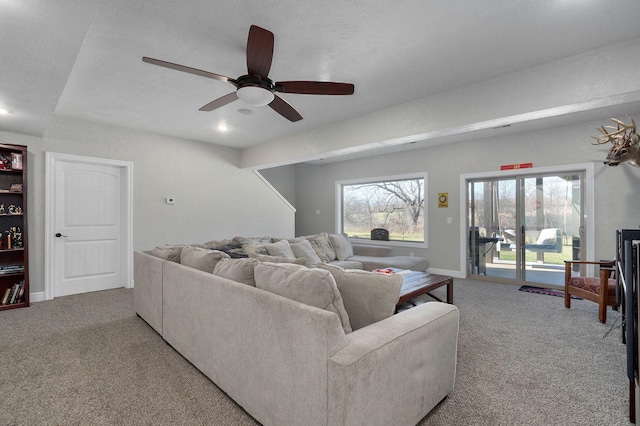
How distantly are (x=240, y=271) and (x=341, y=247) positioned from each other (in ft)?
11.9

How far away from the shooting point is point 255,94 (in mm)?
2398

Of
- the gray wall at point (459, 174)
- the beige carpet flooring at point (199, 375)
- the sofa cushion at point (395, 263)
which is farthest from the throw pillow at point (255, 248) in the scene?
the gray wall at point (459, 174)

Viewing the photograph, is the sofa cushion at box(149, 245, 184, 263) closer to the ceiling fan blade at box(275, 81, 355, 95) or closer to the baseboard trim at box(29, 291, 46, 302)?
the ceiling fan blade at box(275, 81, 355, 95)

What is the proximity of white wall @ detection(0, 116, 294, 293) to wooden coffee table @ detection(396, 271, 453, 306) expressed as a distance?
145 inches

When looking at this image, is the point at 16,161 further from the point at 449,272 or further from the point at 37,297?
the point at 449,272

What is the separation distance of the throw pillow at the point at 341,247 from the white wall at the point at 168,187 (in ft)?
5.80

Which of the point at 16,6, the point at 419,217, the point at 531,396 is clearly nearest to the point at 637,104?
the point at 419,217

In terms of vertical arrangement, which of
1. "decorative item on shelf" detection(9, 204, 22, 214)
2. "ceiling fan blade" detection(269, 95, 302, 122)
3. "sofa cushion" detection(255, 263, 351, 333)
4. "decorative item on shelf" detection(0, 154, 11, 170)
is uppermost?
"ceiling fan blade" detection(269, 95, 302, 122)

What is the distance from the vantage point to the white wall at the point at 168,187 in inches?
160

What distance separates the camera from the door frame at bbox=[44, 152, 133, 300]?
13.4 feet

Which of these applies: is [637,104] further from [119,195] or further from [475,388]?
[119,195]

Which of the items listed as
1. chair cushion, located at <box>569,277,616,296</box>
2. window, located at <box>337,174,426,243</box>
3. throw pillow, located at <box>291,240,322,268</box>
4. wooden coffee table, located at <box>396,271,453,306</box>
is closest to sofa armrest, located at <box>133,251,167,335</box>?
throw pillow, located at <box>291,240,322,268</box>

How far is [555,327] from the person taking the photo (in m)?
3.17

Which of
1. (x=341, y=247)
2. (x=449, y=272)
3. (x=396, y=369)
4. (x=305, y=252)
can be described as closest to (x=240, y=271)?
(x=396, y=369)
